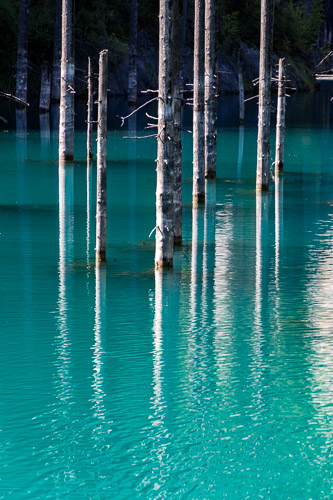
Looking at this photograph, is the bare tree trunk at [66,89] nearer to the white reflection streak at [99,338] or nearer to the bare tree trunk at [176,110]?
the bare tree trunk at [176,110]

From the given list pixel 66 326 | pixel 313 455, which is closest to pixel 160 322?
pixel 66 326

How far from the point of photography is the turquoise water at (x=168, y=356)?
1231 centimetres

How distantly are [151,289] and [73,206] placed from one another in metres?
11.4

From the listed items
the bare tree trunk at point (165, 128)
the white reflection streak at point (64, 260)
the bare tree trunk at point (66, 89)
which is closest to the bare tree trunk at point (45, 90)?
the bare tree trunk at point (66, 89)

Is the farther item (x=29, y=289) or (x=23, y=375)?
(x=29, y=289)

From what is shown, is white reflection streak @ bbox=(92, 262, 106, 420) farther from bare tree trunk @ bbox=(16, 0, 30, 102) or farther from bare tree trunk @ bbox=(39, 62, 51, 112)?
bare tree trunk @ bbox=(16, 0, 30, 102)

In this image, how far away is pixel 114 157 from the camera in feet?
155

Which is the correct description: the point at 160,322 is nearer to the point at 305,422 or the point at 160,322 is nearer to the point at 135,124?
the point at 305,422

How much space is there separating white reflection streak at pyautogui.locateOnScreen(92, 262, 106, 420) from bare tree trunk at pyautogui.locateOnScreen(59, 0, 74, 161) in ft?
64.6

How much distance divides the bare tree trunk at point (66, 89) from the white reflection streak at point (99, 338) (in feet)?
64.6

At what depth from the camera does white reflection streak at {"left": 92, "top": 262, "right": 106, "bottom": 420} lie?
47.3ft

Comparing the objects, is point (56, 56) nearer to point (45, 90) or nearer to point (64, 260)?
point (45, 90)

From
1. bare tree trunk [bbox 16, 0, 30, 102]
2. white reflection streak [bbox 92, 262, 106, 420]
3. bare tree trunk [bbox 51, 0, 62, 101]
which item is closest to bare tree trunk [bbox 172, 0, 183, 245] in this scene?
white reflection streak [bbox 92, 262, 106, 420]

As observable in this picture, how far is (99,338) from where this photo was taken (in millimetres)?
17547
